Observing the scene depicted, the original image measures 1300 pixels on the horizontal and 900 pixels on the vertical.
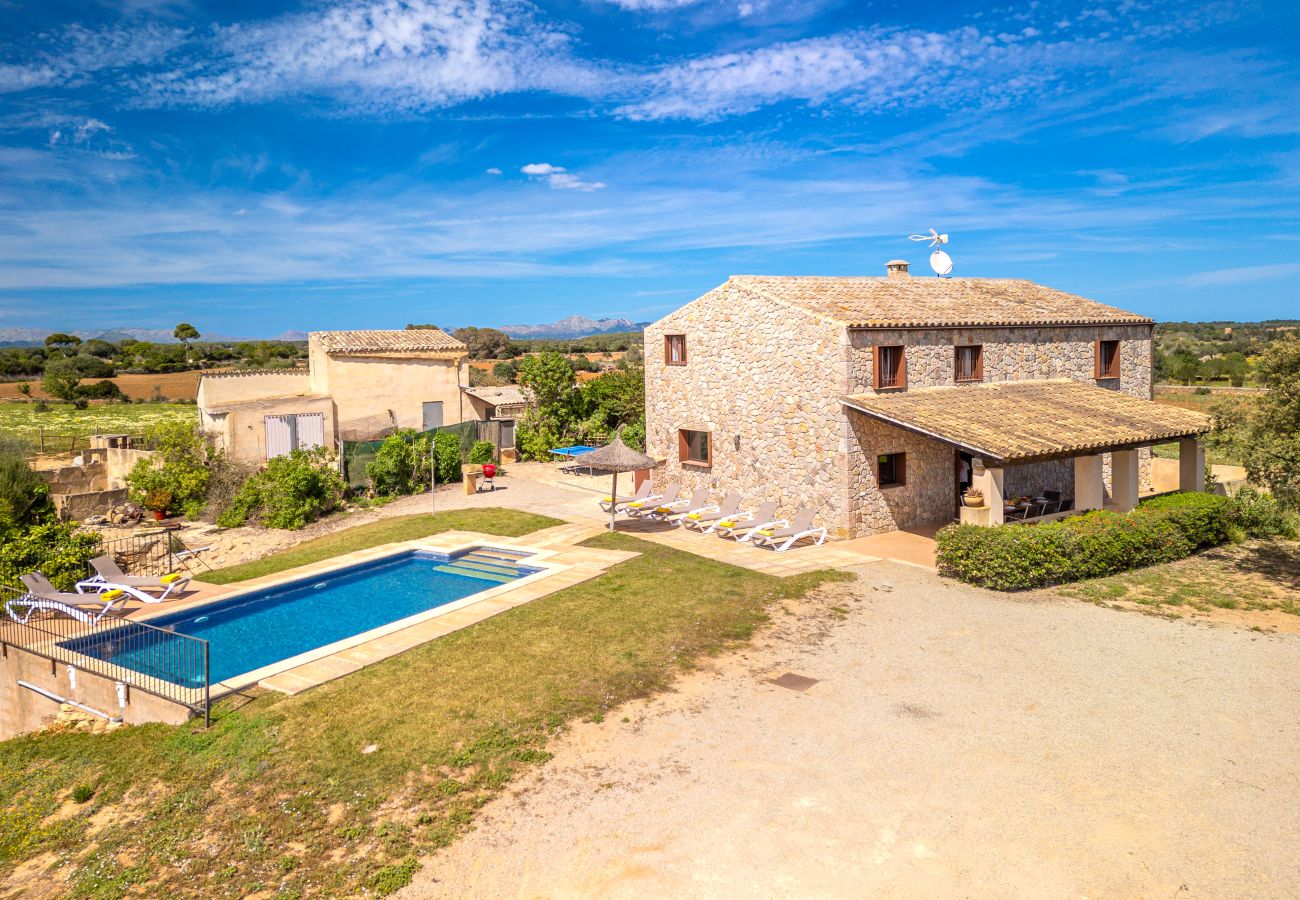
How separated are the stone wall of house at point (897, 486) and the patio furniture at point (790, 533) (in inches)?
35.9

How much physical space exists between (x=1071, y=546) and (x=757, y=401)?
27.0ft

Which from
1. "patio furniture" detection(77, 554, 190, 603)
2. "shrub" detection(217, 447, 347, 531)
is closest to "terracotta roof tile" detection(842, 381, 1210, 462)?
"patio furniture" detection(77, 554, 190, 603)

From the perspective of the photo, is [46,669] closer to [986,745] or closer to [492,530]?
[492,530]

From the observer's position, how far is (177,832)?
7.89 meters

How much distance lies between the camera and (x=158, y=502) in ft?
79.4

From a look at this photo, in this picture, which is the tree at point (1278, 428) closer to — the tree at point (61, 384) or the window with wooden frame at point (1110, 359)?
the window with wooden frame at point (1110, 359)

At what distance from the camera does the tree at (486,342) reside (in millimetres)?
89000

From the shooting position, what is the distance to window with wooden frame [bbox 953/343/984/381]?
20.9 meters

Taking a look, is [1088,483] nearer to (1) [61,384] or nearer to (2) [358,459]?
(2) [358,459]

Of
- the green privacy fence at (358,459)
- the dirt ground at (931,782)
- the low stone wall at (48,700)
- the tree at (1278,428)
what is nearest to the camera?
the dirt ground at (931,782)

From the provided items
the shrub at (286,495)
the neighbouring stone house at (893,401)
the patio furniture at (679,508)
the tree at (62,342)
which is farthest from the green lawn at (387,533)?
the tree at (62,342)

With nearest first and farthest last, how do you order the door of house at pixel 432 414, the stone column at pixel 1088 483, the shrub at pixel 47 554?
1. the shrub at pixel 47 554
2. the stone column at pixel 1088 483
3. the door of house at pixel 432 414

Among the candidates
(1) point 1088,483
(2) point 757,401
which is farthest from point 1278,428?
(2) point 757,401

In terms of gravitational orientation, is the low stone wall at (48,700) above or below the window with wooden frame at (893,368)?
below
